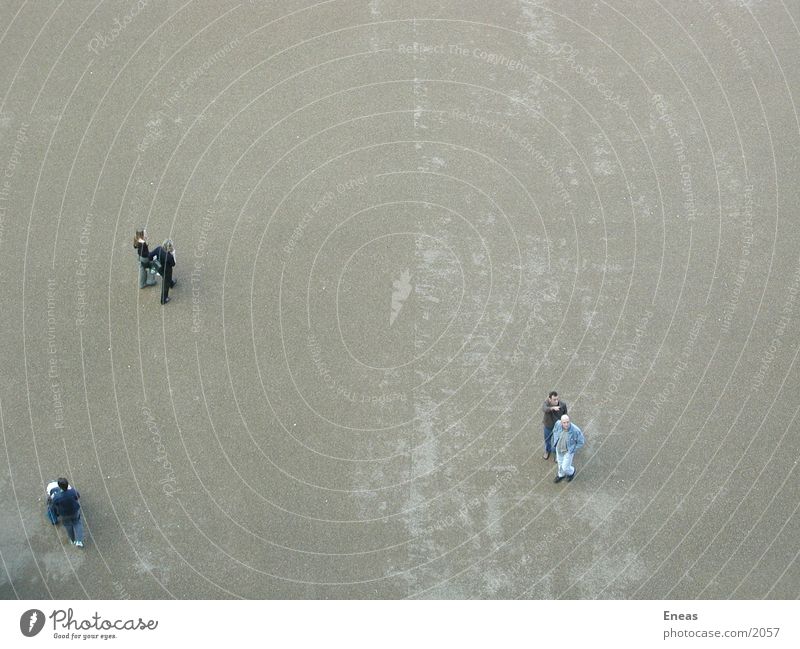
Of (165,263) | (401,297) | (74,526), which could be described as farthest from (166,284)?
(74,526)

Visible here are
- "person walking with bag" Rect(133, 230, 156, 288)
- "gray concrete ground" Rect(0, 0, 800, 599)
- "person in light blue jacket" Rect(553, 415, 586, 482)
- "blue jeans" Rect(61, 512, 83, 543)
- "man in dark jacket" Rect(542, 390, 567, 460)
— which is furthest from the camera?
"person walking with bag" Rect(133, 230, 156, 288)

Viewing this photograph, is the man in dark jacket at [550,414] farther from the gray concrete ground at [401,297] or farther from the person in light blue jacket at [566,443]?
the gray concrete ground at [401,297]

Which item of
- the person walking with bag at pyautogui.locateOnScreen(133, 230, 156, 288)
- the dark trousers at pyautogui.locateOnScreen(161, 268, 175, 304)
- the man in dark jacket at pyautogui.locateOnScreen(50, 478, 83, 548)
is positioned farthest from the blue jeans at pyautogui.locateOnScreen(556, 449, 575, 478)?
the person walking with bag at pyautogui.locateOnScreen(133, 230, 156, 288)

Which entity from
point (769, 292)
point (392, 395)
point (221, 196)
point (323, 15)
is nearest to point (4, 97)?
point (221, 196)

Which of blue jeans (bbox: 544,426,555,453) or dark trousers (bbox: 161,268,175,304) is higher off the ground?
dark trousers (bbox: 161,268,175,304)

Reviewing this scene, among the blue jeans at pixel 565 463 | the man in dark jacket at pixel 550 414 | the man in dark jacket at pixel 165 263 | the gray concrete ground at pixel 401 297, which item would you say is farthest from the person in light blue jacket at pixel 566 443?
the man in dark jacket at pixel 165 263

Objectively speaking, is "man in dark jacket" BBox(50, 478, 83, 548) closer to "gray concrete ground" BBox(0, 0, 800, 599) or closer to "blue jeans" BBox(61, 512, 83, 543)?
"blue jeans" BBox(61, 512, 83, 543)

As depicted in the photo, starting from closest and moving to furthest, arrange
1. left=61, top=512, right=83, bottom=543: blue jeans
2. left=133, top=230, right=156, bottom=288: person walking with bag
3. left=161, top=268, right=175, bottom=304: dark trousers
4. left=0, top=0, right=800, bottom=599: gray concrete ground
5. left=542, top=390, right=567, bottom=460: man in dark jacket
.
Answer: left=61, top=512, right=83, bottom=543: blue jeans → left=0, top=0, right=800, bottom=599: gray concrete ground → left=542, top=390, right=567, bottom=460: man in dark jacket → left=133, top=230, right=156, bottom=288: person walking with bag → left=161, top=268, right=175, bottom=304: dark trousers

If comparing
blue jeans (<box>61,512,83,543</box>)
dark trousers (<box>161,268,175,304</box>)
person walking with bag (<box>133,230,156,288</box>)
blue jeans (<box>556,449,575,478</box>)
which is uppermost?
person walking with bag (<box>133,230,156,288</box>)
